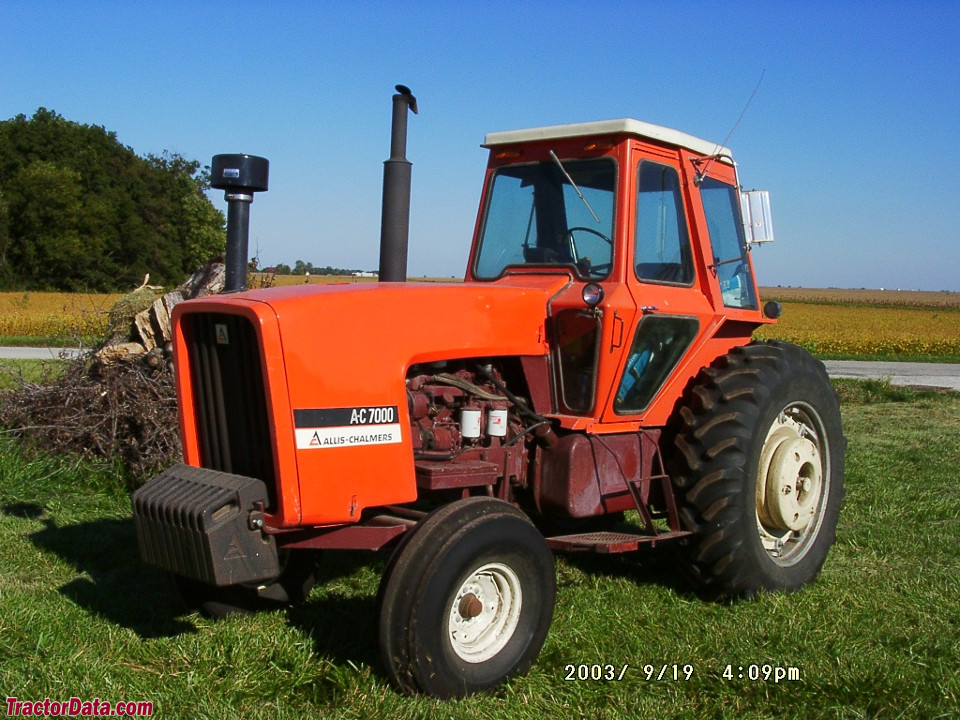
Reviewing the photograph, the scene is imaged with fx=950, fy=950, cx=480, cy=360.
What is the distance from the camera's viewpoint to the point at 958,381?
17.1 m

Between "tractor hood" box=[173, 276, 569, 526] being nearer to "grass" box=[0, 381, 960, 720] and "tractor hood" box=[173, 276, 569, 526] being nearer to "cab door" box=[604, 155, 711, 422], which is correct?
"grass" box=[0, 381, 960, 720]

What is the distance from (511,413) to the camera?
15.2 ft

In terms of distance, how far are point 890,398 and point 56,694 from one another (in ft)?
40.1

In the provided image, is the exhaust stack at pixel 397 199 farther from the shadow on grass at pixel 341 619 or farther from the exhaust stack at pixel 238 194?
the shadow on grass at pixel 341 619

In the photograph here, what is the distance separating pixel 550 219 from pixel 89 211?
177ft

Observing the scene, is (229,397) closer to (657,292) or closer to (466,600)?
Result: (466,600)

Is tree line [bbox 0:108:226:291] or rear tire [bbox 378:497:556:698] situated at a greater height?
tree line [bbox 0:108:226:291]

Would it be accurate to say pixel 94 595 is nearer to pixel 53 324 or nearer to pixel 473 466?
pixel 473 466

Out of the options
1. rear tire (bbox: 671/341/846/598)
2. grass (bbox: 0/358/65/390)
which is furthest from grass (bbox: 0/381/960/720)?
grass (bbox: 0/358/65/390)

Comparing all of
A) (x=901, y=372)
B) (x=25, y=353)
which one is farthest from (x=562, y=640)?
(x=901, y=372)

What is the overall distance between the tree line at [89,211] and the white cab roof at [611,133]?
1644 inches

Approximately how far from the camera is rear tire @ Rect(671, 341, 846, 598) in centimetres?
475

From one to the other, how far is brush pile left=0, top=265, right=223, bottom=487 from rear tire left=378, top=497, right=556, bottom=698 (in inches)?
151

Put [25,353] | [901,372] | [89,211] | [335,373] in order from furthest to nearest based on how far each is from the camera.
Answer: [89,211]
[901,372]
[25,353]
[335,373]
